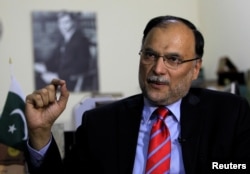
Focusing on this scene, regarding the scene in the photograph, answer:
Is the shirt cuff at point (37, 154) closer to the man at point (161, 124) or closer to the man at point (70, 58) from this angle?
the man at point (161, 124)

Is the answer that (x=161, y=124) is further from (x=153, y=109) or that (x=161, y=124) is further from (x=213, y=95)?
(x=213, y=95)

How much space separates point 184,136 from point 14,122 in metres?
1.19

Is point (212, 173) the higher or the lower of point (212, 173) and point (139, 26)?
the lower

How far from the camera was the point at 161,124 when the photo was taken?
1189 mm

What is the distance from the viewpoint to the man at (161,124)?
3.70 feet

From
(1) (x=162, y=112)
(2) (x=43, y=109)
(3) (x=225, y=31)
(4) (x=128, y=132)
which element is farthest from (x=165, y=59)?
(3) (x=225, y=31)

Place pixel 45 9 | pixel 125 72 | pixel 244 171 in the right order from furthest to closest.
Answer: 1. pixel 125 72
2. pixel 45 9
3. pixel 244 171

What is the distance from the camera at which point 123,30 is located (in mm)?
3334

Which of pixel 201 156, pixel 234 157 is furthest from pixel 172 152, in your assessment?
pixel 234 157

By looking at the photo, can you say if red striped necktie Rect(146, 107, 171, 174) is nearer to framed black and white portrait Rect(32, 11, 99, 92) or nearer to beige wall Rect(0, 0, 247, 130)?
beige wall Rect(0, 0, 247, 130)

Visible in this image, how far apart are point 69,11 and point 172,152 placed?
7.63 feet

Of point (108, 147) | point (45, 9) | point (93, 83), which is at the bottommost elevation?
point (93, 83)

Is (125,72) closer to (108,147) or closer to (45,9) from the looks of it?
(45,9)

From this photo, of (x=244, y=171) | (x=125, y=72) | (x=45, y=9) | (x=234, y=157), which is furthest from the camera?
(x=125, y=72)
